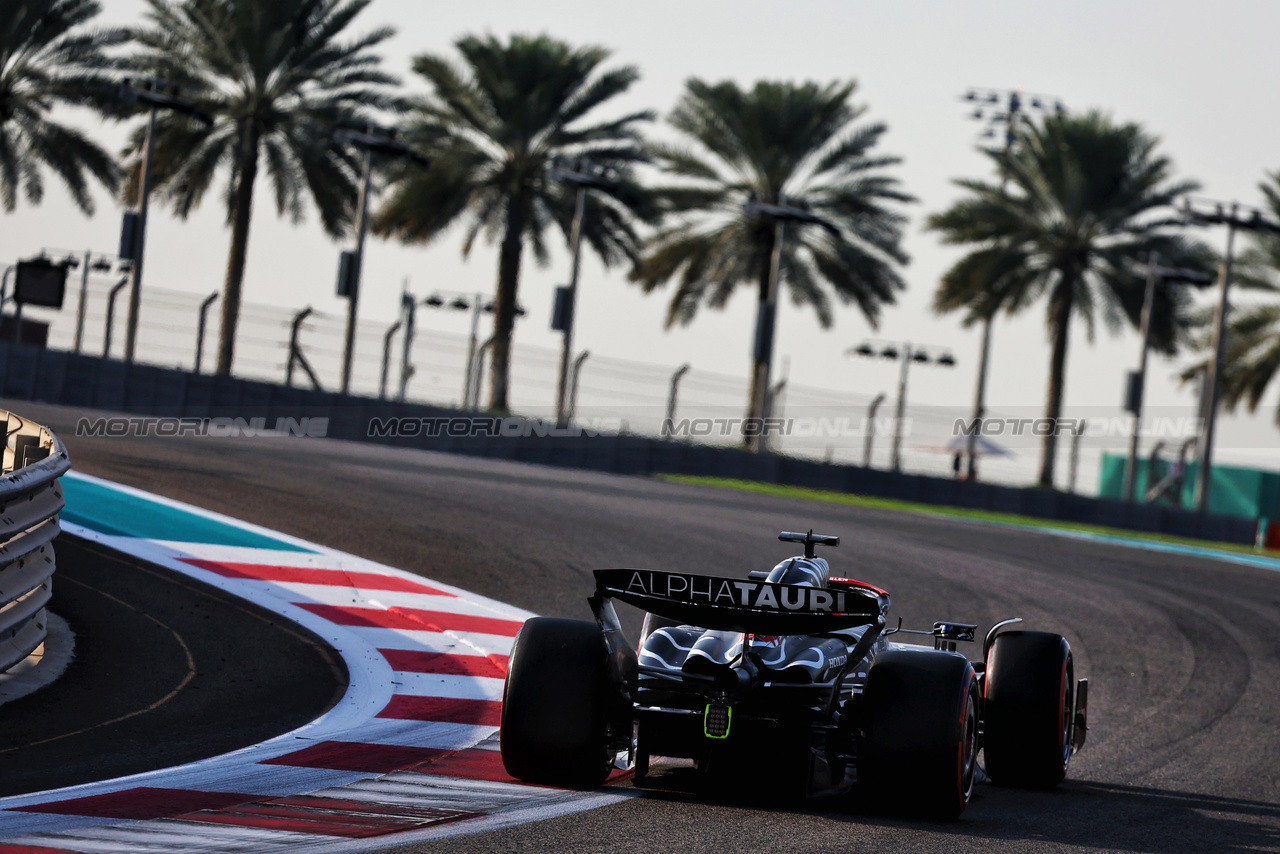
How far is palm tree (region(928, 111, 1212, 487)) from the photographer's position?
1417 inches

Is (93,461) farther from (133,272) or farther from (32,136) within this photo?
(32,136)

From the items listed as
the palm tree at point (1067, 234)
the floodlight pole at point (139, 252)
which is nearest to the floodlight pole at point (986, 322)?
the palm tree at point (1067, 234)

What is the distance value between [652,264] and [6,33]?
14.5m

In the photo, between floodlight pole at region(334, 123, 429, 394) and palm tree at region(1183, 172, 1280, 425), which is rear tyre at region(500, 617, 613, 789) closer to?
floodlight pole at region(334, 123, 429, 394)

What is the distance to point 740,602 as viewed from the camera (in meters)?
5.70

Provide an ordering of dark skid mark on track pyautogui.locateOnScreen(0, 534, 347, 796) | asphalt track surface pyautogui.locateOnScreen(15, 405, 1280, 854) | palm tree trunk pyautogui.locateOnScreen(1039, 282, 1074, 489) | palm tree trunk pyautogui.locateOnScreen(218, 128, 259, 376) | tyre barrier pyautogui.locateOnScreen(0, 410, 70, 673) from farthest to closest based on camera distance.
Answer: palm tree trunk pyautogui.locateOnScreen(1039, 282, 1074, 489), palm tree trunk pyautogui.locateOnScreen(218, 128, 259, 376), tyre barrier pyautogui.locateOnScreen(0, 410, 70, 673), dark skid mark on track pyautogui.locateOnScreen(0, 534, 347, 796), asphalt track surface pyautogui.locateOnScreen(15, 405, 1280, 854)

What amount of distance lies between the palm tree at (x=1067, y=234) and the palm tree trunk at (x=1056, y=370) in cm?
2

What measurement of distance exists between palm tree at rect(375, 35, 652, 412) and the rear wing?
1075 inches

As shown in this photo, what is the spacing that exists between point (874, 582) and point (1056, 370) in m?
25.6

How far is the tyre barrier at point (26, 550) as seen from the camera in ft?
22.5

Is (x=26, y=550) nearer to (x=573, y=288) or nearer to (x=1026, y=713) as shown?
(x=1026, y=713)

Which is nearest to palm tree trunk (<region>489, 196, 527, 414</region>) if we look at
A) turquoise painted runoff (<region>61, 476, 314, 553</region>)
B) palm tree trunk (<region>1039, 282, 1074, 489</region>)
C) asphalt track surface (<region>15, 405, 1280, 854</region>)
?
asphalt track surface (<region>15, 405, 1280, 854</region>)

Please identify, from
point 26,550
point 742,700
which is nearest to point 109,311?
point 26,550

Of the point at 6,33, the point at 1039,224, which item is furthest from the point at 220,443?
the point at 1039,224
